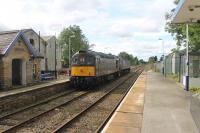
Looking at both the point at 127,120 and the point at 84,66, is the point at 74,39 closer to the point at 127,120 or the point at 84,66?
the point at 84,66

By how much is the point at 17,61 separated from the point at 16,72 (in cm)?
104

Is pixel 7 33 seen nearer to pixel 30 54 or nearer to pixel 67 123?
pixel 30 54

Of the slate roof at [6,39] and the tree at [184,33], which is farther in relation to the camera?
the tree at [184,33]

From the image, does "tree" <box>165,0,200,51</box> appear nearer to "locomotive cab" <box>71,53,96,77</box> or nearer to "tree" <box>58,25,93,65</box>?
"locomotive cab" <box>71,53,96,77</box>

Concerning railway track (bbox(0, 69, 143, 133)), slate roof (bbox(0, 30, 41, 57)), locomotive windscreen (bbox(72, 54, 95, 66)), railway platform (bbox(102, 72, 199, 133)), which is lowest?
railway track (bbox(0, 69, 143, 133))

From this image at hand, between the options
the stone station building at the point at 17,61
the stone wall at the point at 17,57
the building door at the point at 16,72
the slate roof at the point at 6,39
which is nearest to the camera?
the stone wall at the point at 17,57

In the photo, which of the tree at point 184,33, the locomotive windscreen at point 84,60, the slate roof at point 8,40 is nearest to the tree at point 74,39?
the tree at point 184,33

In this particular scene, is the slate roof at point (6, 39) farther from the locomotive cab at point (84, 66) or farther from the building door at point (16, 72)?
the locomotive cab at point (84, 66)

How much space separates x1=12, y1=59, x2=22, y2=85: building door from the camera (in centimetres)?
3066

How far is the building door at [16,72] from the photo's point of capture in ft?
101

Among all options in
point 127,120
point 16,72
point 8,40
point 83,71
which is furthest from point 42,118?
point 16,72

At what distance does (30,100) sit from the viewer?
19.7 metres

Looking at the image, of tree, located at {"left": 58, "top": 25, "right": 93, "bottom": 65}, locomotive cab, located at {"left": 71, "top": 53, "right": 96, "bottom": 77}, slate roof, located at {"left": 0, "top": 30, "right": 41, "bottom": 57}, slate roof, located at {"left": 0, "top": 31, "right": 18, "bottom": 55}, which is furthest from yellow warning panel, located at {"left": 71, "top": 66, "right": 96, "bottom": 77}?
tree, located at {"left": 58, "top": 25, "right": 93, "bottom": 65}

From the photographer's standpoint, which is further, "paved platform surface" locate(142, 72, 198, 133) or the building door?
the building door
